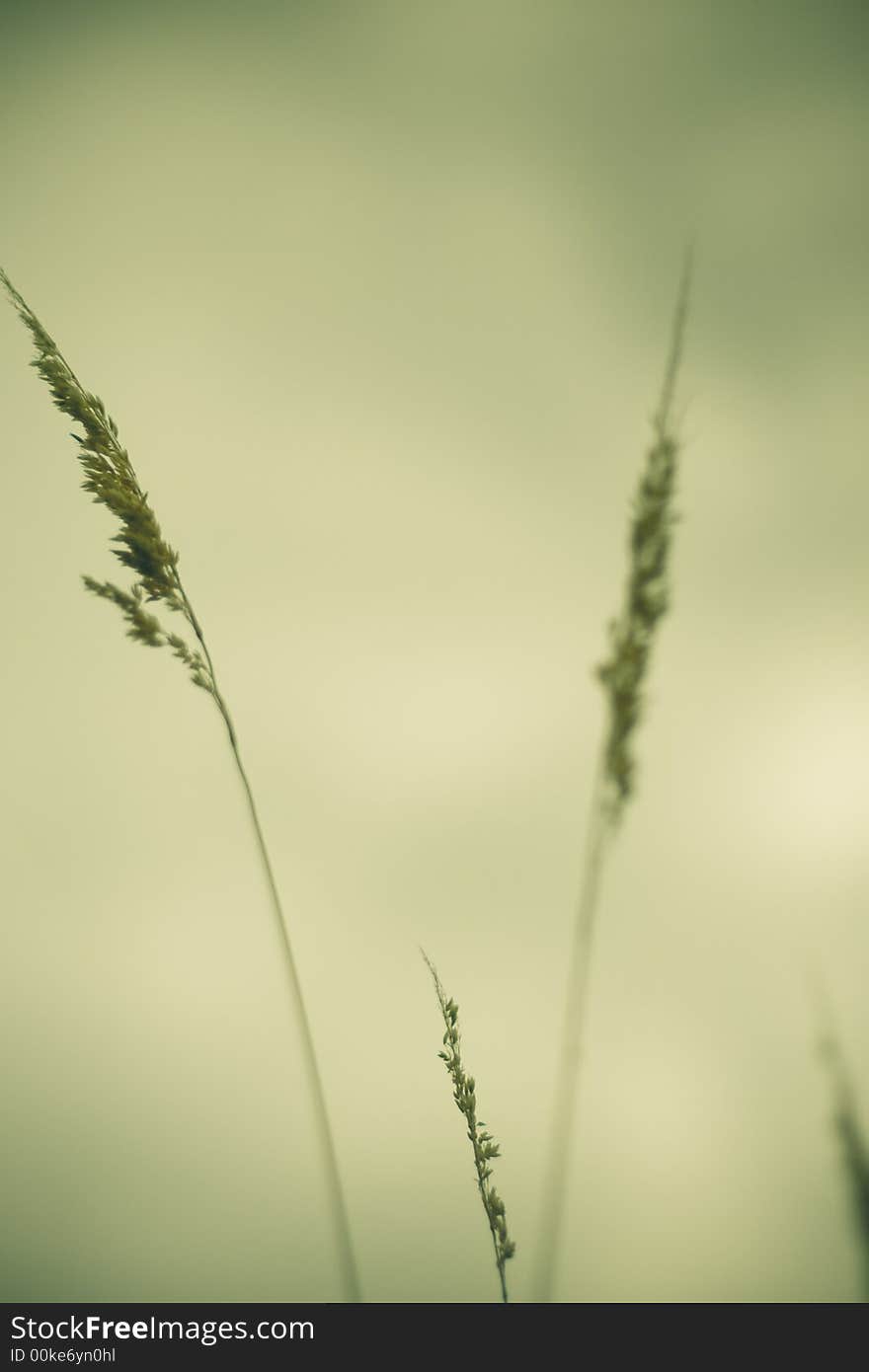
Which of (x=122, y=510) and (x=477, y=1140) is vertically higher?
(x=122, y=510)

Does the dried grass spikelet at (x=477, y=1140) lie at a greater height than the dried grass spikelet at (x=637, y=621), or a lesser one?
lesser

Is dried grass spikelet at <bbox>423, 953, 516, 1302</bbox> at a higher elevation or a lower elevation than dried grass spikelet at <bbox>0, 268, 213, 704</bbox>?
lower

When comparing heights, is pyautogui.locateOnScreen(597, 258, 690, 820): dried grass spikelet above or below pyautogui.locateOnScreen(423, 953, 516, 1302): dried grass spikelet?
above

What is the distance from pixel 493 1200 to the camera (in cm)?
155

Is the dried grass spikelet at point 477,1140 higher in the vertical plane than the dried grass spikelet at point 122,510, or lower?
lower

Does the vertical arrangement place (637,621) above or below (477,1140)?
above
